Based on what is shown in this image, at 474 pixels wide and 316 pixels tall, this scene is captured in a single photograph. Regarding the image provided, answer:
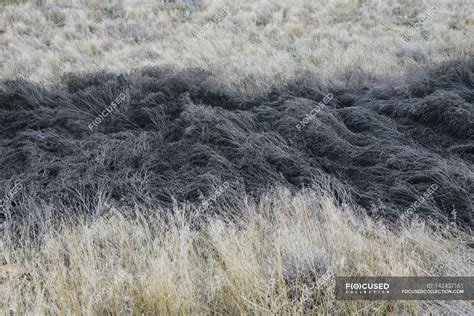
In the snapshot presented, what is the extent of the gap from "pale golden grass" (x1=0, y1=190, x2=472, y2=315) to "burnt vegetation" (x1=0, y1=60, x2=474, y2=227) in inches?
18.5

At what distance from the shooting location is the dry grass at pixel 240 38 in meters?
9.30

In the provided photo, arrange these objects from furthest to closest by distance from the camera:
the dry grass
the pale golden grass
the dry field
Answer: the dry grass, the dry field, the pale golden grass

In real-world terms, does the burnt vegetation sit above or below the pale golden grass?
below

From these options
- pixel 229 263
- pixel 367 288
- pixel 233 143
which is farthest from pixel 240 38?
pixel 367 288

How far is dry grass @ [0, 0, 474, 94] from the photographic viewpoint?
366 inches

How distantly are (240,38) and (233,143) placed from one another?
8128 millimetres

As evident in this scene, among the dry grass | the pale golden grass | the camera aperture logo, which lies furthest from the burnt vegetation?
the dry grass

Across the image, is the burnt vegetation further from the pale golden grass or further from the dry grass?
the dry grass

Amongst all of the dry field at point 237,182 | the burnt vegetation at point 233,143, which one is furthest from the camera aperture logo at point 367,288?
the burnt vegetation at point 233,143

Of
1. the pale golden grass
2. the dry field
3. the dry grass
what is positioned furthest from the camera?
the dry grass

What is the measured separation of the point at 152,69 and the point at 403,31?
8473 mm

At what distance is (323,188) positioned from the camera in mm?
4469

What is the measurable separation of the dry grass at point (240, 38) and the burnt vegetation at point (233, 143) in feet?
4.23

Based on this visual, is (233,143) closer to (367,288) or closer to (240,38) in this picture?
(367,288)
